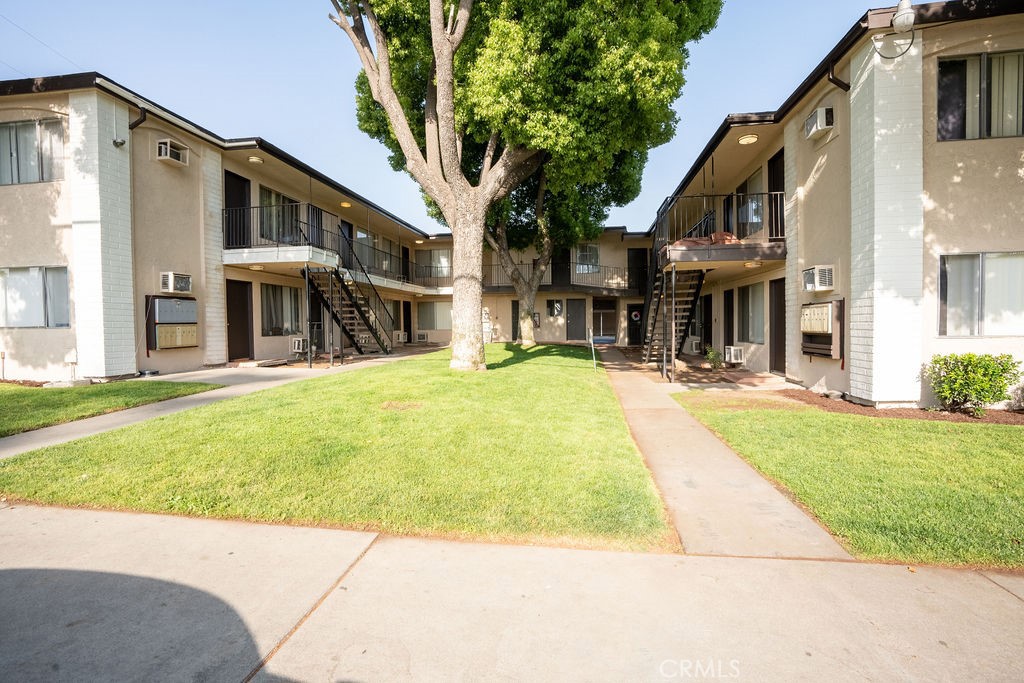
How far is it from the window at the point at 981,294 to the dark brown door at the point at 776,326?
3.96 meters

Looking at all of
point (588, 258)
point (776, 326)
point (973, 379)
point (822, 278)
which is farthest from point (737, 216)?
point (588, 258)

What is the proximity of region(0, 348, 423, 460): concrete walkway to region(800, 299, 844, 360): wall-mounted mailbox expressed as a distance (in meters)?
10.6

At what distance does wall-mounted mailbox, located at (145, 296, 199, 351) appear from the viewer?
10.8m

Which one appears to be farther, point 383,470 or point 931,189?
point 931,189

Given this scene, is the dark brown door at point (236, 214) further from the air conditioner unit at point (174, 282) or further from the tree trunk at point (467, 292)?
the tree trunk at point (467, 292)

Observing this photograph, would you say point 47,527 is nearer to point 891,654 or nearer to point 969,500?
point 891,654

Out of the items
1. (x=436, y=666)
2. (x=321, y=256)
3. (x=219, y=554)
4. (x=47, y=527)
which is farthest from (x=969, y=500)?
(x=321, y=256)

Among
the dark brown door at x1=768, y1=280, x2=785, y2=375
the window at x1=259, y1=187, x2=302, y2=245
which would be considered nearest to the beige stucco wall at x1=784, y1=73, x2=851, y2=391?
the dark brown door at x1=768, y1=280, x2=785, y2=375

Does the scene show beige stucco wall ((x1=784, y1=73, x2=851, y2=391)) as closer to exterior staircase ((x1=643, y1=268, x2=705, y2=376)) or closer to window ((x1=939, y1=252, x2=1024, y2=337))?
window ((x1=939, y1=252, x2=1024, y2=337))

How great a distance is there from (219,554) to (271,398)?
472cm

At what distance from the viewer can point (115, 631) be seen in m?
2.17

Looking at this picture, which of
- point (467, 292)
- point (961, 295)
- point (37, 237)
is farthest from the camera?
point (37, 237)

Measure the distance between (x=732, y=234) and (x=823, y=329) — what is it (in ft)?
14.7

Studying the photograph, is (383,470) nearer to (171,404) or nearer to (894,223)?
(171,404)
